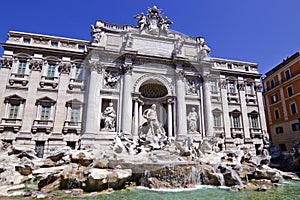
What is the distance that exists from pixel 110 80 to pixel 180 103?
665 centimetres

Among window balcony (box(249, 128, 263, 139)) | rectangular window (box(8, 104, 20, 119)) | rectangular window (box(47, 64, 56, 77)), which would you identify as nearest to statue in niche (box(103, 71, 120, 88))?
rectangular window (box(47, 64, 56, 77))

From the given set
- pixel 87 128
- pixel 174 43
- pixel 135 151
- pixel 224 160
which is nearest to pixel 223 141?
pixel 224 160

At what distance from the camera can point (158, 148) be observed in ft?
47.6

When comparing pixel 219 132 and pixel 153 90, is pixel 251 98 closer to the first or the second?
pixel 219 132

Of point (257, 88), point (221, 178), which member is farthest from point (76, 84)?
point (257, 88)

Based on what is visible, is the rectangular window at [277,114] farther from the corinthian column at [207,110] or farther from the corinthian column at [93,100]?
the corinthian column at [93,100]

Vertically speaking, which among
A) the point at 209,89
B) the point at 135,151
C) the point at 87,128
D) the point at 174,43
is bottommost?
the point at 135,151

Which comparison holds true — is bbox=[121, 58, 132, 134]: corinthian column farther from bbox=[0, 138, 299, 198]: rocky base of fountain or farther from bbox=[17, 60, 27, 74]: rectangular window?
bbox=[17, 60, 27, 74]: rectangular window

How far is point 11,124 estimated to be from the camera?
1472cm

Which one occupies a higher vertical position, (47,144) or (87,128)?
(87,128)

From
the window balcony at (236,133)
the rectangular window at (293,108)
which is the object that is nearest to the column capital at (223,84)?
the window balcony at (236,133)

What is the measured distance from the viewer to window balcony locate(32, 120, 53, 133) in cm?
1504

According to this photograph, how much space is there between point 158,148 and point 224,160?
4662 mm

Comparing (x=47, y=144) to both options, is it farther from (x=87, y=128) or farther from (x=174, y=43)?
(x=174, y=43)
